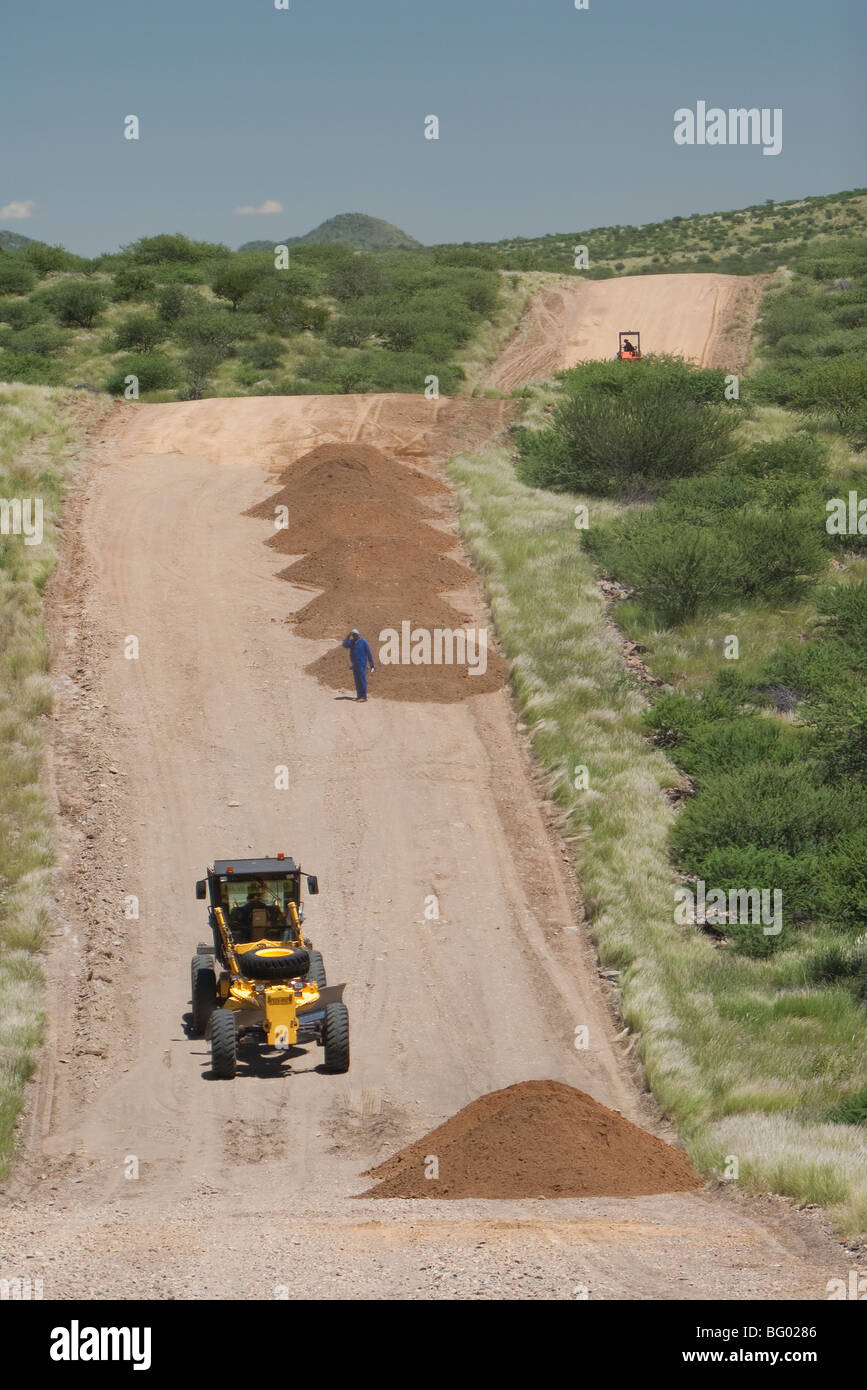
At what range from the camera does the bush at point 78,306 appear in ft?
178

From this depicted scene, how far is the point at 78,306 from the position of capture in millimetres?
54219

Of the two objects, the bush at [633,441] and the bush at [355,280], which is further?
the bush at [355,280]

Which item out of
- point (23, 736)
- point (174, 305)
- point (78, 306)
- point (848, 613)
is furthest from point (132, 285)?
point (23, 736)

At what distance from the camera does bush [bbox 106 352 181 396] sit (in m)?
46.7

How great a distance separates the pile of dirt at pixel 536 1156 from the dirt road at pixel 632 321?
41.3 meters

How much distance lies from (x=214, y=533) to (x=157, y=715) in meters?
9.54

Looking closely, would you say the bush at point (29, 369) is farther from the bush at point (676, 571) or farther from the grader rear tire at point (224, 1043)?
the grader rear tire at point (224, 1043)

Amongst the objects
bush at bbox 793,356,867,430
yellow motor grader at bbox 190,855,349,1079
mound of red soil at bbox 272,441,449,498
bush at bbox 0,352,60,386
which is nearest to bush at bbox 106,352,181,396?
bush at bbox 0,352,60,386

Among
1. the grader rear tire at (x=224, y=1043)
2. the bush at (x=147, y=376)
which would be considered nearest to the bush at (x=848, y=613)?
the grader rear tire at (x=224, y=1043)

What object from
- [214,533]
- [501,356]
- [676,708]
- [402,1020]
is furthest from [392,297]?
[402,1020]

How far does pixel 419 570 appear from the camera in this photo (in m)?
29.2

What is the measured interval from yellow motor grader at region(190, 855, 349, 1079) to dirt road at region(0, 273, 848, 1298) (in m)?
0.56

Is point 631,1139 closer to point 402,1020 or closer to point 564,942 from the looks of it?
point 402,1020

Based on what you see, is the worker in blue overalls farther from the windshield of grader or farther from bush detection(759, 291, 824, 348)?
bush detection(759, 291, 824, 348)
